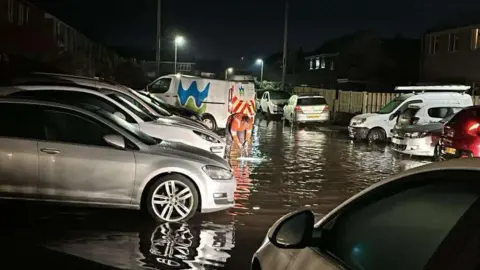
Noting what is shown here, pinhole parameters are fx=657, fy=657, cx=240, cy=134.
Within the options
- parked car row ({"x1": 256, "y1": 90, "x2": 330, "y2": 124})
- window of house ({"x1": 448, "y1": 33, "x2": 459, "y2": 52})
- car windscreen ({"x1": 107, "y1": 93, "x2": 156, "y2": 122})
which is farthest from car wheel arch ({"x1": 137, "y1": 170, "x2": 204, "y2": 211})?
window of house ({"x1": 448, "y1": 33, "x2": 459, "y2": 52})

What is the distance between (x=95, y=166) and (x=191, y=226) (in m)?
1.47

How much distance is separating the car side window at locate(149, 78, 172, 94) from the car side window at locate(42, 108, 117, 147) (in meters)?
15.1

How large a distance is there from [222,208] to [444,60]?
115 feet

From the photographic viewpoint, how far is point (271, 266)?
12.8 feet

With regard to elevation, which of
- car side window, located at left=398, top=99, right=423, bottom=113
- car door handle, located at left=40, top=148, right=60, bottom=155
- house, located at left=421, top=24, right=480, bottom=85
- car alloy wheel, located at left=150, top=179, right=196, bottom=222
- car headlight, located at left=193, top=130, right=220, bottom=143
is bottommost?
car alloy wheel, located at left=150, top=179, right=196, bottom=222

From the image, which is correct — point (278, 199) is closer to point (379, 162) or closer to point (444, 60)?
point (379, 162)

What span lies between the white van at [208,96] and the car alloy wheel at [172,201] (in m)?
14.5

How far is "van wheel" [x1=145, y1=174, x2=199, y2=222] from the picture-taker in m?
8.62

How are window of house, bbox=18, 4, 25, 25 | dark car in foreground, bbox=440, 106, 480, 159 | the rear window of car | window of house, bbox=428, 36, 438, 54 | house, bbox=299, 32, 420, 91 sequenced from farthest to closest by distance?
1. house, bbox=299, 32, 420, 91
2. window of house, bbox=428, 36, 438, 54
3. window of house, bbox=18, 4, 25, 25
4. the rear window of car
5. dark car in foreground, bbox=440, 106, 480, 159

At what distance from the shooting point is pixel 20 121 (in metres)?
8.58

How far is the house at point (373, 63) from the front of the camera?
183 ft

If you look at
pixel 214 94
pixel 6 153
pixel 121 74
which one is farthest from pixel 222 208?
pixel 121 74

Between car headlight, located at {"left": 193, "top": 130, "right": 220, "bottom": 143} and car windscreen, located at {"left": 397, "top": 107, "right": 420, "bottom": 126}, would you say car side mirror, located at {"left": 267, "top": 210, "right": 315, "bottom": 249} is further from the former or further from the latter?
car windscreen, located at {"left": 397, "top": 107, "right": 420, "bottom": 126}

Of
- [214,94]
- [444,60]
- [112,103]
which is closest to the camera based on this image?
[112,103]
